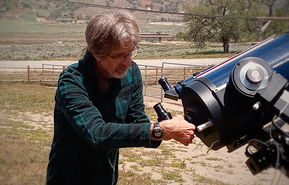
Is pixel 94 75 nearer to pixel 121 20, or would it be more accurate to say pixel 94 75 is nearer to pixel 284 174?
pixel 121 20

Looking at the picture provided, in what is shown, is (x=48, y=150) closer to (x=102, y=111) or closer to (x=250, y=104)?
(x=102, y=111)

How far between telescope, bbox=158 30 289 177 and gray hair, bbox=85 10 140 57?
1.10 ft

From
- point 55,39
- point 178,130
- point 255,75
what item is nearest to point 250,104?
point 255,75

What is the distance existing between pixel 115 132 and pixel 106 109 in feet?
0.92

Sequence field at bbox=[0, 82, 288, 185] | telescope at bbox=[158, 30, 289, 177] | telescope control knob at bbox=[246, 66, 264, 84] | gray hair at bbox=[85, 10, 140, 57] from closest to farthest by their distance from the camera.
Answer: telescope at bbox=[158, 30, 289, 177] < telescope control knob at bbox=[246, 66, 264, 84] < gray hair at bbox=[85, 10, 140, 57] < field at bbox=[0, 82, 288, 185]

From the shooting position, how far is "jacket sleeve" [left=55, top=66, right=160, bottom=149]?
1.11 m

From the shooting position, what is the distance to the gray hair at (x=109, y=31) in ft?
3.96

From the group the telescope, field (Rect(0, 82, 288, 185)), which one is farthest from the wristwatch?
field (Rect(0, 82, 288, 185))

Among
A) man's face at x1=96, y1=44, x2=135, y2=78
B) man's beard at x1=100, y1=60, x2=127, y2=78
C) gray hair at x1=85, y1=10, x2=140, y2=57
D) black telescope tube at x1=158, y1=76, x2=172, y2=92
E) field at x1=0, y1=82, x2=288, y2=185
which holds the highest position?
gray hair at x1=85, y1=10, x2=140, y2=57

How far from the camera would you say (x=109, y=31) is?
1.21m

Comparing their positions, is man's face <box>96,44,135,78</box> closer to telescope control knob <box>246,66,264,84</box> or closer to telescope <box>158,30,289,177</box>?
telescope <box>158,30,289,177</box>

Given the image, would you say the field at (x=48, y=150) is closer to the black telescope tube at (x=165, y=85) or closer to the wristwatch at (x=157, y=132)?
the wristwatch at (x=157, y=132)

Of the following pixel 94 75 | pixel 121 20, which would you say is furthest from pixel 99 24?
pixel 94 75

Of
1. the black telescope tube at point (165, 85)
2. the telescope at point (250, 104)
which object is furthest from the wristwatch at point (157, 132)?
the black telescope tube at point (165, 85)
